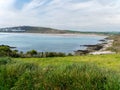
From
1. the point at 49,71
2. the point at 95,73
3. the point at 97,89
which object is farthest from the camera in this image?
the point at 49,71

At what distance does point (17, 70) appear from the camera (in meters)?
9.25

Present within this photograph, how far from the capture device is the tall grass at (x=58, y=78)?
7806mm

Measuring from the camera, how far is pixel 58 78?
27.2 ft

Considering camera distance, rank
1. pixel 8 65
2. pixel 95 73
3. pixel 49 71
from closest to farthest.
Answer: pixel 95 73
pixel 49 71
pixel 8 65

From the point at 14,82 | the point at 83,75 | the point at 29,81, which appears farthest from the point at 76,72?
the point at 14,82

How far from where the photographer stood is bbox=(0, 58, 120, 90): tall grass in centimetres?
781

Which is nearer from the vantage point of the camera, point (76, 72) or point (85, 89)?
point (85, 89)

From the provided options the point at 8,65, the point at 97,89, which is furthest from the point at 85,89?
the point at 8,65

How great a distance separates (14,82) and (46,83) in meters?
1.22

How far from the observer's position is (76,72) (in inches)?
328

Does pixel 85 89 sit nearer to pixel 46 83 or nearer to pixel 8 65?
pixel 46 83

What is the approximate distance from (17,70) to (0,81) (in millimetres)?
636

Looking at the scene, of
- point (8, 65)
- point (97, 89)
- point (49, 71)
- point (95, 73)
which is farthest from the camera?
point (8, 65)

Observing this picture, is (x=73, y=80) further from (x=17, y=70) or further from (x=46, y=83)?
(x=17, y=70)
